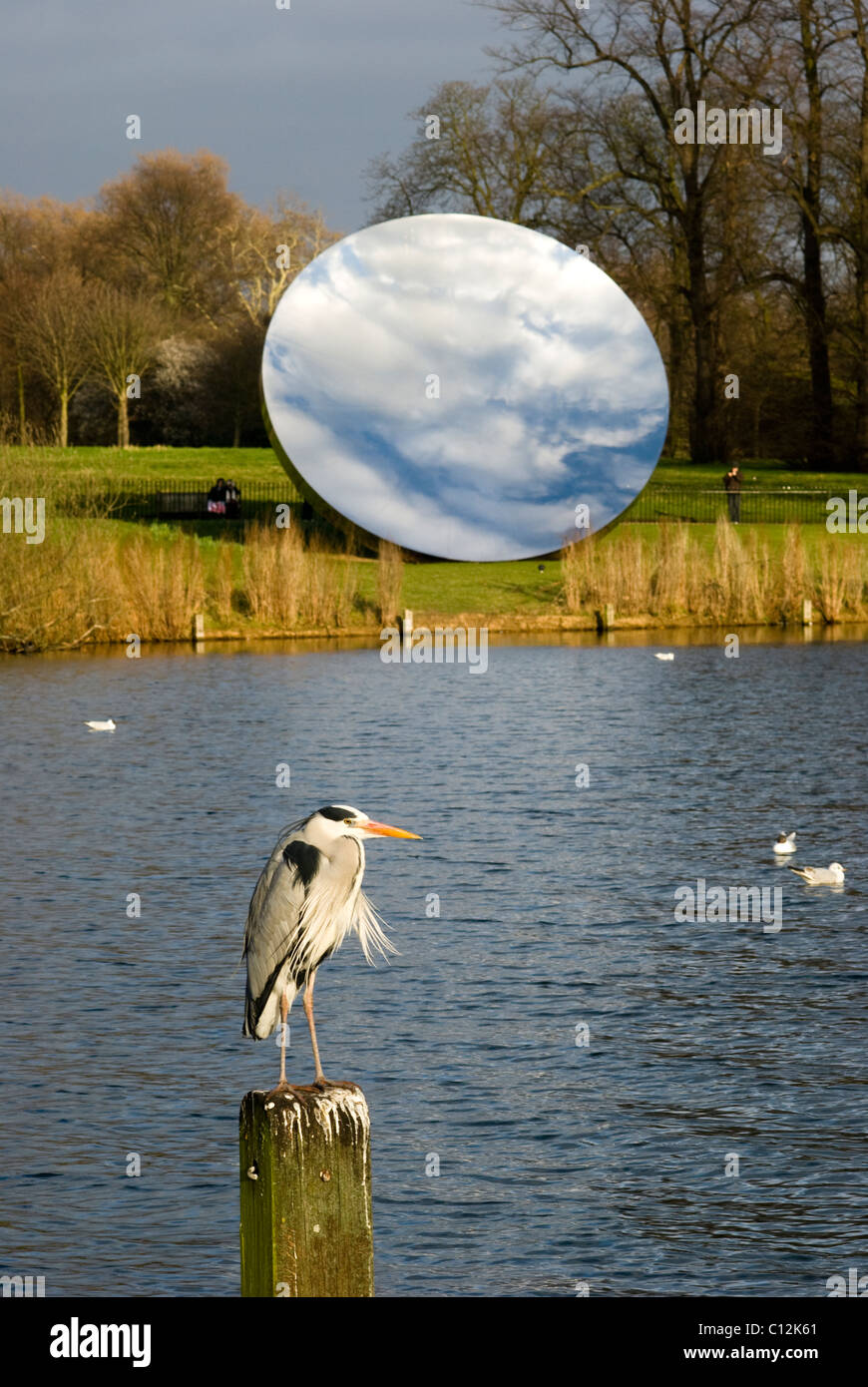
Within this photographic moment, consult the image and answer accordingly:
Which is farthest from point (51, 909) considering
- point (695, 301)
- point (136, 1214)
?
point (695, 301)

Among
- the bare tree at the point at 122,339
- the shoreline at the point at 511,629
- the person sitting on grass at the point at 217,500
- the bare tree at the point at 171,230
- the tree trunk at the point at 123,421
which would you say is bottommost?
the shoreline at the point at 511,629

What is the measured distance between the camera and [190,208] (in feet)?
310

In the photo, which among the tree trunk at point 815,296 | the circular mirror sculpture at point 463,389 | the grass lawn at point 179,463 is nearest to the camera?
the circular mirror sculpture at point 463,389

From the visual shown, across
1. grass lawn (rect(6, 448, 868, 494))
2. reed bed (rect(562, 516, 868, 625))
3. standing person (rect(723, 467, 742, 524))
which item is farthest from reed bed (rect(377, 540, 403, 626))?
grass lawn (rect(6, 448, 868, 494))

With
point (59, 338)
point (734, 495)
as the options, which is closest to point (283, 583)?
point (734, 495)

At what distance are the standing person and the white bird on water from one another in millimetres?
35148

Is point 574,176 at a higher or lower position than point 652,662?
higher

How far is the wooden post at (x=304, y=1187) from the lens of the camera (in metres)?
5.49

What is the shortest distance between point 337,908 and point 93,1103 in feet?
13.0

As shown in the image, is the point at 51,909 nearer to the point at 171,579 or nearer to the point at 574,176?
the point at 171,579

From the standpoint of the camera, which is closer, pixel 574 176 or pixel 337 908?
pixel 337 908

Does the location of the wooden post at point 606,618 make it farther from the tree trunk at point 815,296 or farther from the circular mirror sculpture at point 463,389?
the tree trunk at point 815,296

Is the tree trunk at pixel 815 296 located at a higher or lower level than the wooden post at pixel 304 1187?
higher

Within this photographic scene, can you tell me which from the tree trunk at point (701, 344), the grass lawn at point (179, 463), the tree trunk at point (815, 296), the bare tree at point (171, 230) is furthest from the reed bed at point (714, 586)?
the bare tree at point (171, 230)
